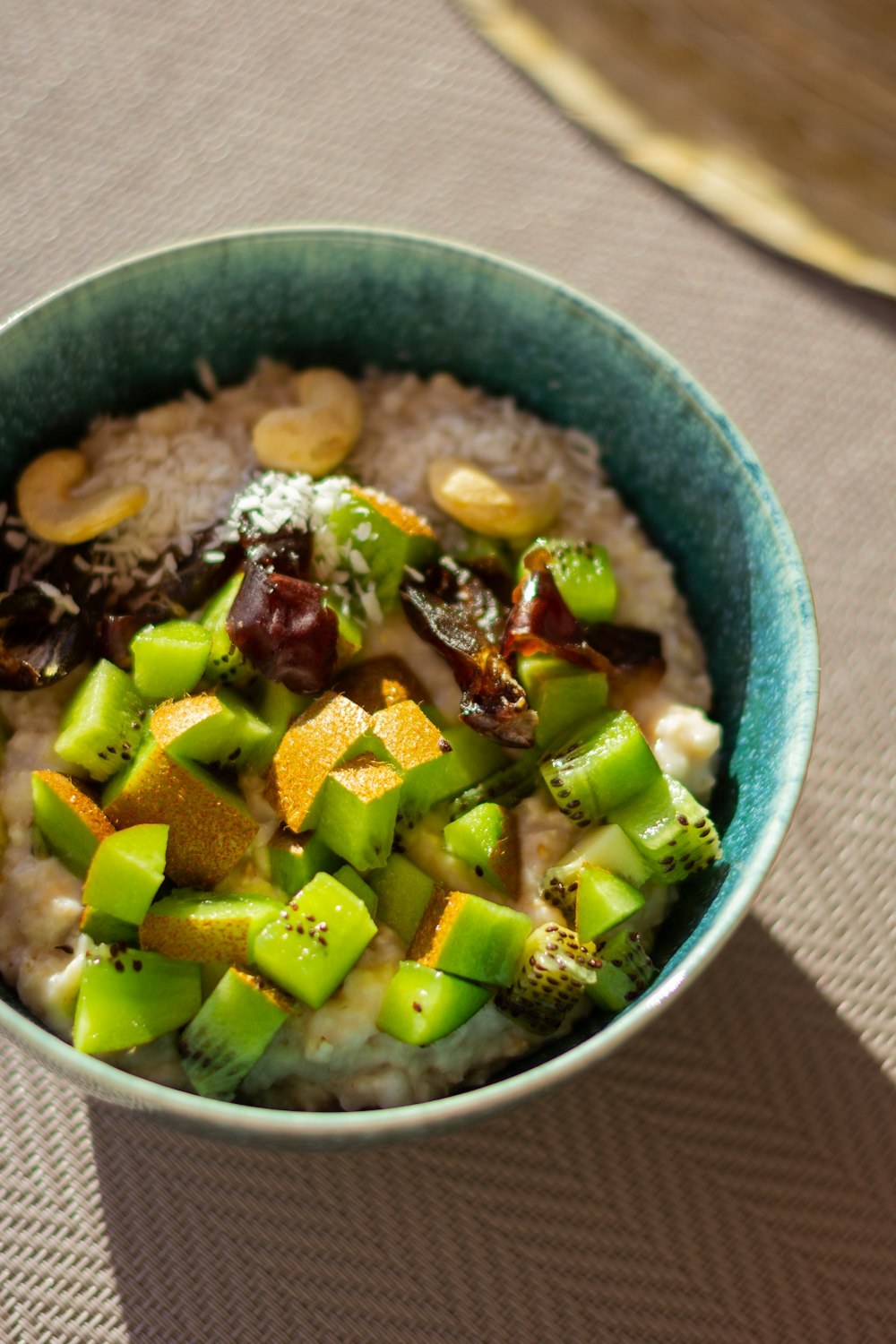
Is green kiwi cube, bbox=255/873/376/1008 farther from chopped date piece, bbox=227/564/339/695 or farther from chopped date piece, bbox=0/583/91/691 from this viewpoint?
chopped date piece, bbox=0/583/91/691

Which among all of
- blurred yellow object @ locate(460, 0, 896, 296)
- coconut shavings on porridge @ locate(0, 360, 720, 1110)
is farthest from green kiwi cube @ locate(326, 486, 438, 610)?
blurred yellow object @ locate(460, 0, 896, 296)

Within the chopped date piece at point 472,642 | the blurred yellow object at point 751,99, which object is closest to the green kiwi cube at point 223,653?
the chopped date piece at point 472,642

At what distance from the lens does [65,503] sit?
1548 mm

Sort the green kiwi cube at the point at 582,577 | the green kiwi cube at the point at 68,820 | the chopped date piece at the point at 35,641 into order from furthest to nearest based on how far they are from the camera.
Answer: the green kiwi cube at the point at 582,577
the chopped date piece at the point at 35,641
the green kiwi cube at the point at 68,820

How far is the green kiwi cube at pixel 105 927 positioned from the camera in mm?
1294

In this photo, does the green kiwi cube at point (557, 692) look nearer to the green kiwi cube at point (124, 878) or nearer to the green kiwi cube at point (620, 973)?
the green kiwi cube at point (620, 973)

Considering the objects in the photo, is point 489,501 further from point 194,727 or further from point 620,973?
point 620,973

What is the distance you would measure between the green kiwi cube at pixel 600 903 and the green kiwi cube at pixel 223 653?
1.57ft

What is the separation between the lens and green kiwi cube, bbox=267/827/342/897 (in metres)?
1.34

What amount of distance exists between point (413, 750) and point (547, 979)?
295 mm

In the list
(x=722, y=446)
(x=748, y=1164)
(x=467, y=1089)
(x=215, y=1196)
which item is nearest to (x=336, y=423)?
(x=722, y=446)

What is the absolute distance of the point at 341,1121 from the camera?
1089 millimetres

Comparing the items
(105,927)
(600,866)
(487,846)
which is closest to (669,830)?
(600,866)

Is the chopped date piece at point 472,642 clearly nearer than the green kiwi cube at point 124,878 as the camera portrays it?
No
